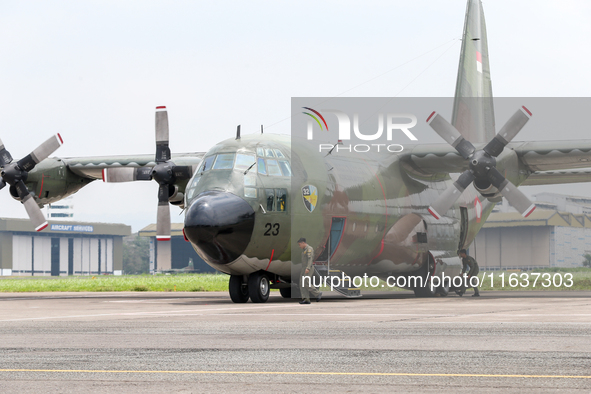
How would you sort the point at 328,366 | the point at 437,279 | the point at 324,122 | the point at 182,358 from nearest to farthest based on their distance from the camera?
the point at 328,366 → the point at 182,358 → the point at 324,122 → the point at 437,279

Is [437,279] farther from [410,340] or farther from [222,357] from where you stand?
[222,357]

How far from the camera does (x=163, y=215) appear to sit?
76.8 feet

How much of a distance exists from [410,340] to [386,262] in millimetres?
13131

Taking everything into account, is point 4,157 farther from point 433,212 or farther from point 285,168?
Answer: point 433,212

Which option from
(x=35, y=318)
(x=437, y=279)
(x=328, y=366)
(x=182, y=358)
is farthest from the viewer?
(x=437, y=279)

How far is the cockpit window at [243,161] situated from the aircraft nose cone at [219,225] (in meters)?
0.90

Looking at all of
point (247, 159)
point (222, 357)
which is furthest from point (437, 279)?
point (222, 357)

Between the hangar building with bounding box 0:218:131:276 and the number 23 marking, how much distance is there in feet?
341

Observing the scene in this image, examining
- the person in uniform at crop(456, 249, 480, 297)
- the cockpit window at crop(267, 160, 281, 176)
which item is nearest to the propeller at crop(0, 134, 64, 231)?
the cockpit window at crop(267, 160, 281, 176)

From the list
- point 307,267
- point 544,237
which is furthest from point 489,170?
point 544,237

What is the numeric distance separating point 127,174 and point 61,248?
10676 cm

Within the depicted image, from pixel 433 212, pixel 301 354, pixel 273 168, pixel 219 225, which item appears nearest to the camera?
pixel 301 354

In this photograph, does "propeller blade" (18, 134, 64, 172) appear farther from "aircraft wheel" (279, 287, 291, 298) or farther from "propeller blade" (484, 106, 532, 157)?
"propeller blade" (484, 106, 532, 157)

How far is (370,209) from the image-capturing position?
20.8m
